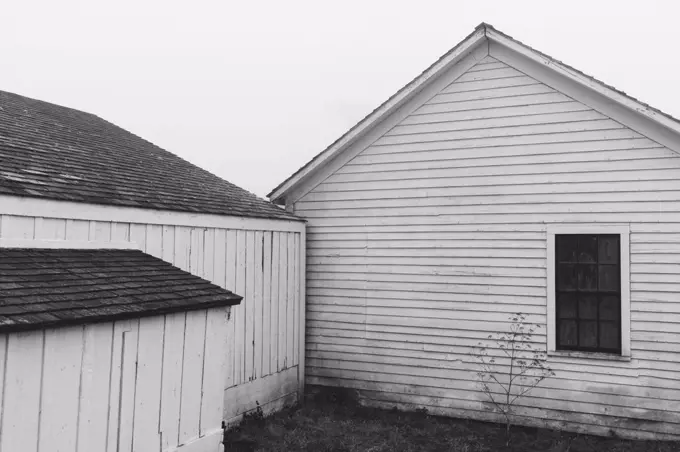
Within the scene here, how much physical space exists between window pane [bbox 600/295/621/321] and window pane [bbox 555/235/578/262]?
75cm

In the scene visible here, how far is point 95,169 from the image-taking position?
8.68 metres

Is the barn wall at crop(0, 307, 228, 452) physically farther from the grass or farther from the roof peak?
the roof peak

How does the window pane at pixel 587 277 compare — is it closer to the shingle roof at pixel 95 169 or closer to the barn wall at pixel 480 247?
the barn wall at pixel 480 247

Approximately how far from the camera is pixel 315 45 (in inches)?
2367

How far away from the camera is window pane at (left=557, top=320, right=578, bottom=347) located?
8961 millimetres

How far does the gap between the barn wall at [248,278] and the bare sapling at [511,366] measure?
11.2 feet

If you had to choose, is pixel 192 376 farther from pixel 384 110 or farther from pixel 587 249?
pixel 587 249

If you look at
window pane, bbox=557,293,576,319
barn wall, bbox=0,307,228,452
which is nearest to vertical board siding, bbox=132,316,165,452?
barn wall, bbox=0,307,228,452

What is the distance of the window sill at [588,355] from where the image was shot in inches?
338

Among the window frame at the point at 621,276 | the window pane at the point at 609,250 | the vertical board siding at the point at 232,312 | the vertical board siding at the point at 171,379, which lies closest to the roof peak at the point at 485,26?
the window frame at the point at 621,276

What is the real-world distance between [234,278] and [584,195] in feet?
18.7

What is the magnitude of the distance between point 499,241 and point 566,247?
105 cm

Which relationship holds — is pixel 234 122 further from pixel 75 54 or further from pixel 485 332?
pixel 485 332

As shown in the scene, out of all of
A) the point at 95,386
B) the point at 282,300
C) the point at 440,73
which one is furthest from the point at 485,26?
the point at 95,386
